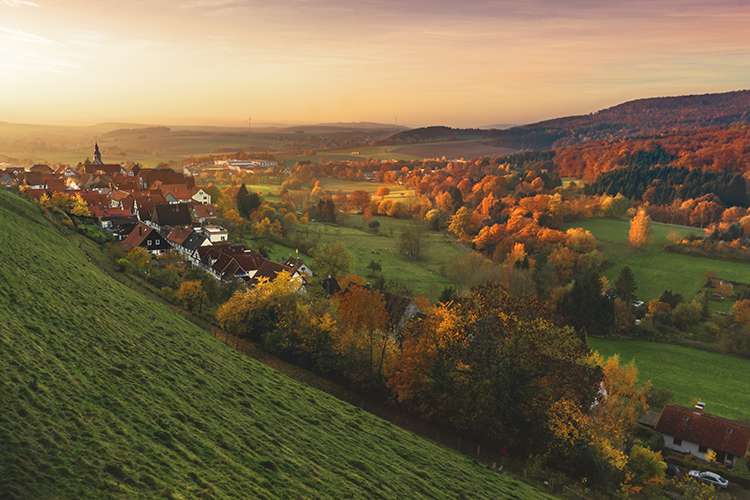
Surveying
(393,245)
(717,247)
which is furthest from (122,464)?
(717,247)

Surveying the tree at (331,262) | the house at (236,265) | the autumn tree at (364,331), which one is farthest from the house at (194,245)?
the autumn tree at (364,331)

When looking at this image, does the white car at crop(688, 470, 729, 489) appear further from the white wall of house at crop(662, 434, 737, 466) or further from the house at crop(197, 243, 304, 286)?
the house at crop(197, 243, 304, 286)

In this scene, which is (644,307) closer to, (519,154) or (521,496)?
(521,496)

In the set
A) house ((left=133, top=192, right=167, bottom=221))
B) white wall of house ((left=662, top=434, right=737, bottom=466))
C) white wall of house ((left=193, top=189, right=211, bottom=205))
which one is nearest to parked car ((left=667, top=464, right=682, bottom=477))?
white wall of house ((left=662, top=434, right=737, bottom=466))

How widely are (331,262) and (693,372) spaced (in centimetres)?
3868

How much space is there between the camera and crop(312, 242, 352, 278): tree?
60.2m

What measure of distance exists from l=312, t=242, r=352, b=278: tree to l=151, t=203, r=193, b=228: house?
69.2 ft

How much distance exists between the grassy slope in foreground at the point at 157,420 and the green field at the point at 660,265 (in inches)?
2357

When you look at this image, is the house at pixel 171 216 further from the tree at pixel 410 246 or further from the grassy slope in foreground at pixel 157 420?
the grassy slope in foreground at pixel 157 420

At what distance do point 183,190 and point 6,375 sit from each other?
78.1 metres

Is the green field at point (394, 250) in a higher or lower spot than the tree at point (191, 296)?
lower

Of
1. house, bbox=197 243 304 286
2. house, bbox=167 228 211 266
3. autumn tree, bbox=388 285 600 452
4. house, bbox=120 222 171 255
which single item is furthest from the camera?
house, bbox=167 228 211 266

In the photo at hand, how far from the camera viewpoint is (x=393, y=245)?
8762 centimetres

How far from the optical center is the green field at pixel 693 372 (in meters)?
43.5
